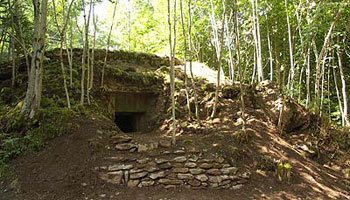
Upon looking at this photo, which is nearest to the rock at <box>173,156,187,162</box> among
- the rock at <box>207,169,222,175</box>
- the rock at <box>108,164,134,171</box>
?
the rock at <box>207,169,222,175</box>

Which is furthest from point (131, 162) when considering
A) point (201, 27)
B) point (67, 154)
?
point (201, 27)

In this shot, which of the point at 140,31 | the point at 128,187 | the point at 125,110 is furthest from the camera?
the point at 140,31

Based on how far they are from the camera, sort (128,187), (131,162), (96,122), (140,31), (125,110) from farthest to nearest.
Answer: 1. (140,31)
2. (125,110)
3. (96,122)
4. (131,162)
5. (128,187)

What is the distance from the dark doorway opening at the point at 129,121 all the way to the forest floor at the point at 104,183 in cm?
247

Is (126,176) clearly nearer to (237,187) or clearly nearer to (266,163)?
(237,187)

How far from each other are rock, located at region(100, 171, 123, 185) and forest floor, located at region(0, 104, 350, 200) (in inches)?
3.8

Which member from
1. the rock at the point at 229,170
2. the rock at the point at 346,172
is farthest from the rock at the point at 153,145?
the rock at the point at 346,172

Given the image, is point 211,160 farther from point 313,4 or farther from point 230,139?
point 313,4

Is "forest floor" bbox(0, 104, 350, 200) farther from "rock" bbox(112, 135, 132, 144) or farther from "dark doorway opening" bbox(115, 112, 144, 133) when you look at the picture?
"dark doorway opening" bbox(115, 112, 144, 133)

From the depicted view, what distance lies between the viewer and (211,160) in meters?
5.25

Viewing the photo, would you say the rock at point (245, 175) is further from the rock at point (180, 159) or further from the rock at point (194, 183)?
the rock at point (180, 159)

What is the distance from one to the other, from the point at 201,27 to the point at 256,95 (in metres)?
5.76

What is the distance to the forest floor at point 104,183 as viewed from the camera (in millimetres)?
4359

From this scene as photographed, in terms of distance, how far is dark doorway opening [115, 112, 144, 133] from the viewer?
343 inches
